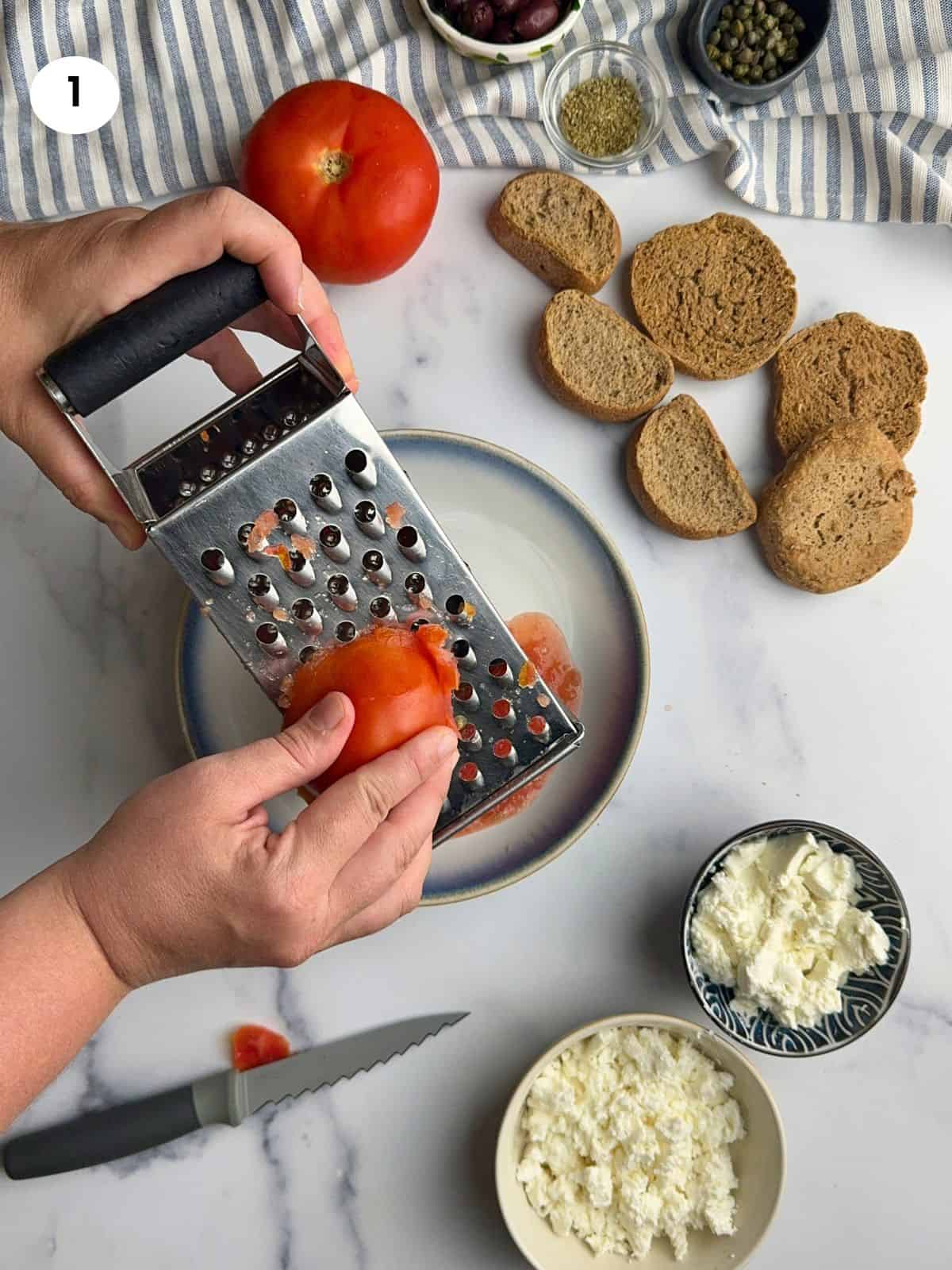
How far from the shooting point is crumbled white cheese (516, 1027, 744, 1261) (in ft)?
4.88

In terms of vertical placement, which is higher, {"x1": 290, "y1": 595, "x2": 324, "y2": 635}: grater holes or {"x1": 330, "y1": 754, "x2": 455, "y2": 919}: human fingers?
{"x1": 290, "y1": 595, "x2": 324, "y2": 635}: grater holes

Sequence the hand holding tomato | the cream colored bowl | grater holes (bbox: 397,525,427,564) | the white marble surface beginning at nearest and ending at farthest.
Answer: the hand holding tomato
grater holes (bbox: 397,525,427,564)
the cream colored bowl
the white marble surface

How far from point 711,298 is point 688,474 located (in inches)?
10.3

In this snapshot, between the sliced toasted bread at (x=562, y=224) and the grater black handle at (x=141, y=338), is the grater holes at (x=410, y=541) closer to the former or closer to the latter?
the grater black handle at (x=141, y=338)

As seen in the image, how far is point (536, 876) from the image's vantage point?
64.0 inches

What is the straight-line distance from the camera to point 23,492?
165 cm

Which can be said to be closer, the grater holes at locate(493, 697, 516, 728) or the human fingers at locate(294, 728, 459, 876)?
the human fingers at locate(294, 728, 459, 876)

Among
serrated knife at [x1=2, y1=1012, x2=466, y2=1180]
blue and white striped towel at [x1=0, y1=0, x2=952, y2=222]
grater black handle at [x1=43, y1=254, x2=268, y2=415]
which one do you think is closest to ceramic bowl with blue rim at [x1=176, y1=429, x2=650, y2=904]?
serrated knife at [x1=2, y1=1012, x2=466, y2=1180]

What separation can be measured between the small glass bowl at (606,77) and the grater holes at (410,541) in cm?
76

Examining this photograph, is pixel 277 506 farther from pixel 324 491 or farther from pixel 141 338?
pixel 141 338

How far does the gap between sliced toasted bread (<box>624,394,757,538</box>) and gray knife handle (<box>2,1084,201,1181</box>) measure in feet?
3.40

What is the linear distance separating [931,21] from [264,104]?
0.99 m

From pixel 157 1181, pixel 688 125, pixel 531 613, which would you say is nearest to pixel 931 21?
pixel 688 125

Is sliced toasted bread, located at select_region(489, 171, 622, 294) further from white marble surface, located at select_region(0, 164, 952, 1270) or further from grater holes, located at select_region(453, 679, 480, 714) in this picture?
grater holes, located at select_region(453, 679, 480, 714)
